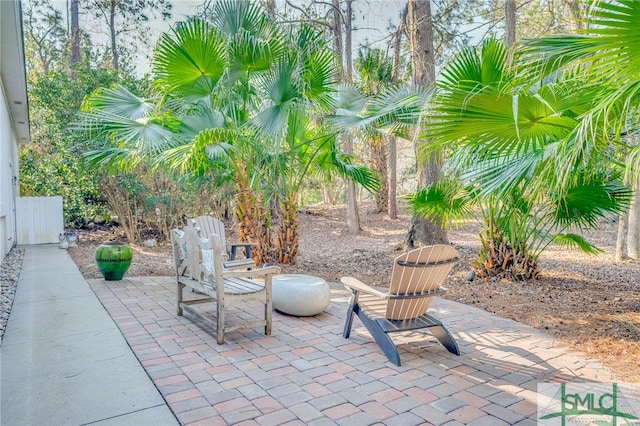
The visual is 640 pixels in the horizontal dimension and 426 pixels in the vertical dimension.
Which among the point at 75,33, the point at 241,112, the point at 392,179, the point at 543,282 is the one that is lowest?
the point at 543,282

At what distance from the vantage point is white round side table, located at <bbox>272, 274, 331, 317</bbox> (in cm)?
421

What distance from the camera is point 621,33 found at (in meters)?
2.19

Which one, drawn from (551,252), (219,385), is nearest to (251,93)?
(219,385)

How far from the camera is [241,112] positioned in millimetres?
6520

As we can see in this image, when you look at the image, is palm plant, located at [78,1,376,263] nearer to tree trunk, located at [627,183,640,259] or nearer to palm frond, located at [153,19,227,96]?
palm frond, located at [153,19,227,96]

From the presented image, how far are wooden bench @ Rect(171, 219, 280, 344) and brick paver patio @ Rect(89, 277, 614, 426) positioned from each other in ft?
0.50

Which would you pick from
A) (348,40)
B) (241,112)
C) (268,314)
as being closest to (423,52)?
(241,112)

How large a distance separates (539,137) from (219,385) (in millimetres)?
3259

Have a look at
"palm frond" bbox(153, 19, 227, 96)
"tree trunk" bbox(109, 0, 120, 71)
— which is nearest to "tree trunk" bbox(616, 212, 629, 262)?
"palm frond" bbox(153, 19, 227, 96)

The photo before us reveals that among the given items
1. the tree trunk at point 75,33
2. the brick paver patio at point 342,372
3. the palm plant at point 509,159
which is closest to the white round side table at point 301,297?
the brick paver patio at point 342,372

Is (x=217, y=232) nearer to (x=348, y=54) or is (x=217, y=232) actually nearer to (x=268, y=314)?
(x=268, y=314)

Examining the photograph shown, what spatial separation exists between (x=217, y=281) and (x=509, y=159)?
2913mm

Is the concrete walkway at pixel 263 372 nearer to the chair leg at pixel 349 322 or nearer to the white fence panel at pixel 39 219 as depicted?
the chair leg at pixel 349 322

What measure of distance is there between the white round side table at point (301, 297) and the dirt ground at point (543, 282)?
1896 millimetres
